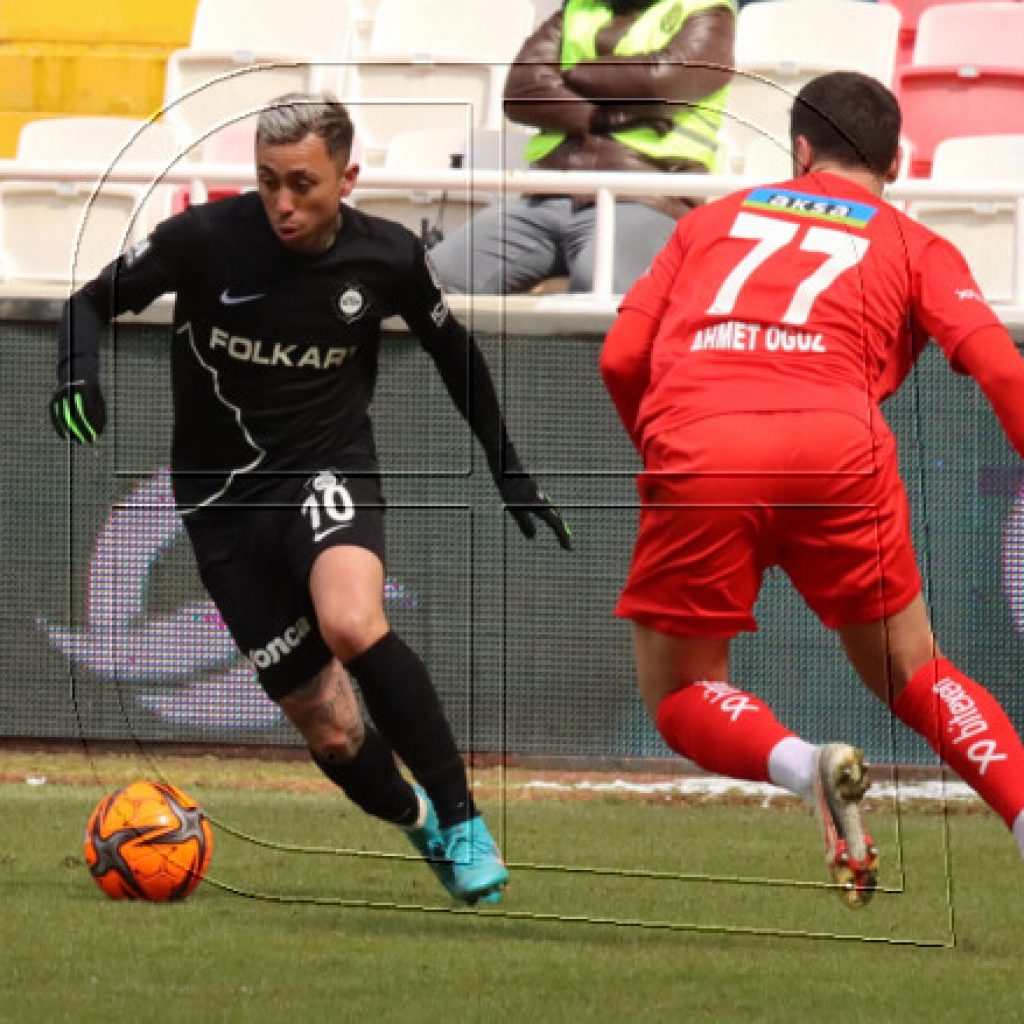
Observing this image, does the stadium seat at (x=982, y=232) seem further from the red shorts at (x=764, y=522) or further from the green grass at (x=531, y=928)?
the red shorts at (x=764, y=522)

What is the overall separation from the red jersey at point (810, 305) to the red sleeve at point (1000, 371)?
51mm

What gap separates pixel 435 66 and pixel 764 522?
19.8 ft

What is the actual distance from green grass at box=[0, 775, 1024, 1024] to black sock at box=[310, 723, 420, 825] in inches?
9.3

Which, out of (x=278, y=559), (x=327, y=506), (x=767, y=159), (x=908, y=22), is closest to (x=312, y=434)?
(x=327, y=506)

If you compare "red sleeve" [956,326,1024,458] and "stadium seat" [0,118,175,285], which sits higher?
"red sleeve" [956,326,1024,458]

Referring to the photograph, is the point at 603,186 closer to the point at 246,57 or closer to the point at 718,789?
the point at 718,789

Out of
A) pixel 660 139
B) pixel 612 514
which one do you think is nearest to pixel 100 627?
pixel 612 514

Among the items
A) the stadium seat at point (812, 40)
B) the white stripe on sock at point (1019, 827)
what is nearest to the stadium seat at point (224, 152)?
the stadium seat at point (812, 40)

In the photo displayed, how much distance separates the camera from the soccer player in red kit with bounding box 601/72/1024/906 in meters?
5.29

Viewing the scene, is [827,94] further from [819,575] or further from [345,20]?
[345,20]

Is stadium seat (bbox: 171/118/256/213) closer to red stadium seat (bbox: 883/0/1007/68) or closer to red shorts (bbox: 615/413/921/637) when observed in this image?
red stadium seat (bbox: 883/0/1007/68)

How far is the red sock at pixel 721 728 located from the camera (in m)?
5.30

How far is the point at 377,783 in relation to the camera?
6355mm

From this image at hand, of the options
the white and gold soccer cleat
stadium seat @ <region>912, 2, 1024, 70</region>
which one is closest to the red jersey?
the white and gold soccer cleat
